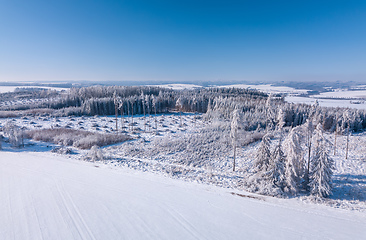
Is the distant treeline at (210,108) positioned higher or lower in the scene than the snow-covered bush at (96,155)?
higher

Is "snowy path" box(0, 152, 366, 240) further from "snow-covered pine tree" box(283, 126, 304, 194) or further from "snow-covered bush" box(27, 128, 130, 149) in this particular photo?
"snow-covered bush" box(27, 128, 130, 149)

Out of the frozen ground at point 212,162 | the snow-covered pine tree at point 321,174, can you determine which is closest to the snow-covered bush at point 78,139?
the frozen ground at point 212,162

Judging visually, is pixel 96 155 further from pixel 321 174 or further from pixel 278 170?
pixel 321 174

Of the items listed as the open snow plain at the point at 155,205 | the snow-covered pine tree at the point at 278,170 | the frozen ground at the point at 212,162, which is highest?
the snow-covered pine tree at the point at 278,170

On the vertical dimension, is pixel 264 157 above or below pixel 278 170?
above

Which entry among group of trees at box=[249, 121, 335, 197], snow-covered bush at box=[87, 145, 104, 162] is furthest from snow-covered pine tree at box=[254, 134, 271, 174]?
snow-covered bush at box=[87, 145, 104, 162]

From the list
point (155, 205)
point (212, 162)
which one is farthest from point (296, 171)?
point (155, 205)

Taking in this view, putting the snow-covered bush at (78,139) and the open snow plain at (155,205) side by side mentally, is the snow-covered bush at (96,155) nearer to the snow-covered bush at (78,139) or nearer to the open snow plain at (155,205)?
the open snow plain at (155,205)
